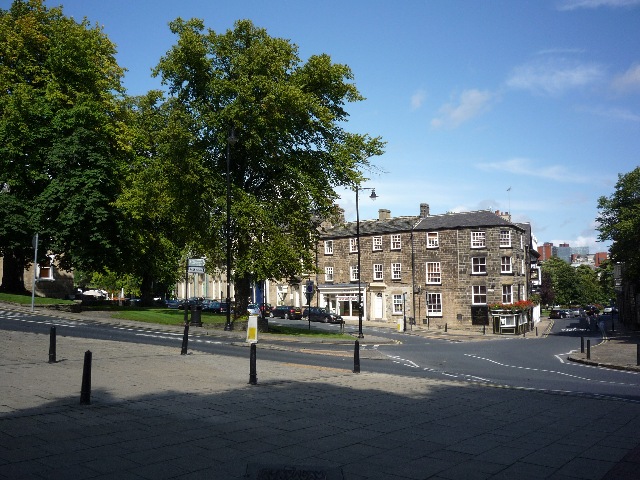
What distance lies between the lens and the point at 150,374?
565 inches

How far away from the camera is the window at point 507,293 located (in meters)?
56.9

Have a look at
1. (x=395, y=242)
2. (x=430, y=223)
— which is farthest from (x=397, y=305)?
(x=430, y=223)

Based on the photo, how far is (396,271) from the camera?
2426 inches

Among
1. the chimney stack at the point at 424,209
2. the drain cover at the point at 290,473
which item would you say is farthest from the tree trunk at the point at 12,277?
the drain cover at the point at 290,473

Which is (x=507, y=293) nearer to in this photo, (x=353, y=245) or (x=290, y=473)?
(x=353, y=245)

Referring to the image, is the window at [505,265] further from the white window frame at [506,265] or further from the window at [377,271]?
the window at [377,271]

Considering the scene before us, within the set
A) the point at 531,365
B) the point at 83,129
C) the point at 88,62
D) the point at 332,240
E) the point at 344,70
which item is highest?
the point at 88,62

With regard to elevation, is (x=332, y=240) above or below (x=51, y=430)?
above

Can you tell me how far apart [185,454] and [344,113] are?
30.8m

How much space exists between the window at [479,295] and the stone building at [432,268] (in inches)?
3.8

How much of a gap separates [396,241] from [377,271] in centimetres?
397

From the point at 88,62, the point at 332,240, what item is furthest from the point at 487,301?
the point at 88,62

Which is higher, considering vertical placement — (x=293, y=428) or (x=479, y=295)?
(x=479, y=295)

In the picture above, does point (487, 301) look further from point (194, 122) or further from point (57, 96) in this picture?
point (57, 96)
